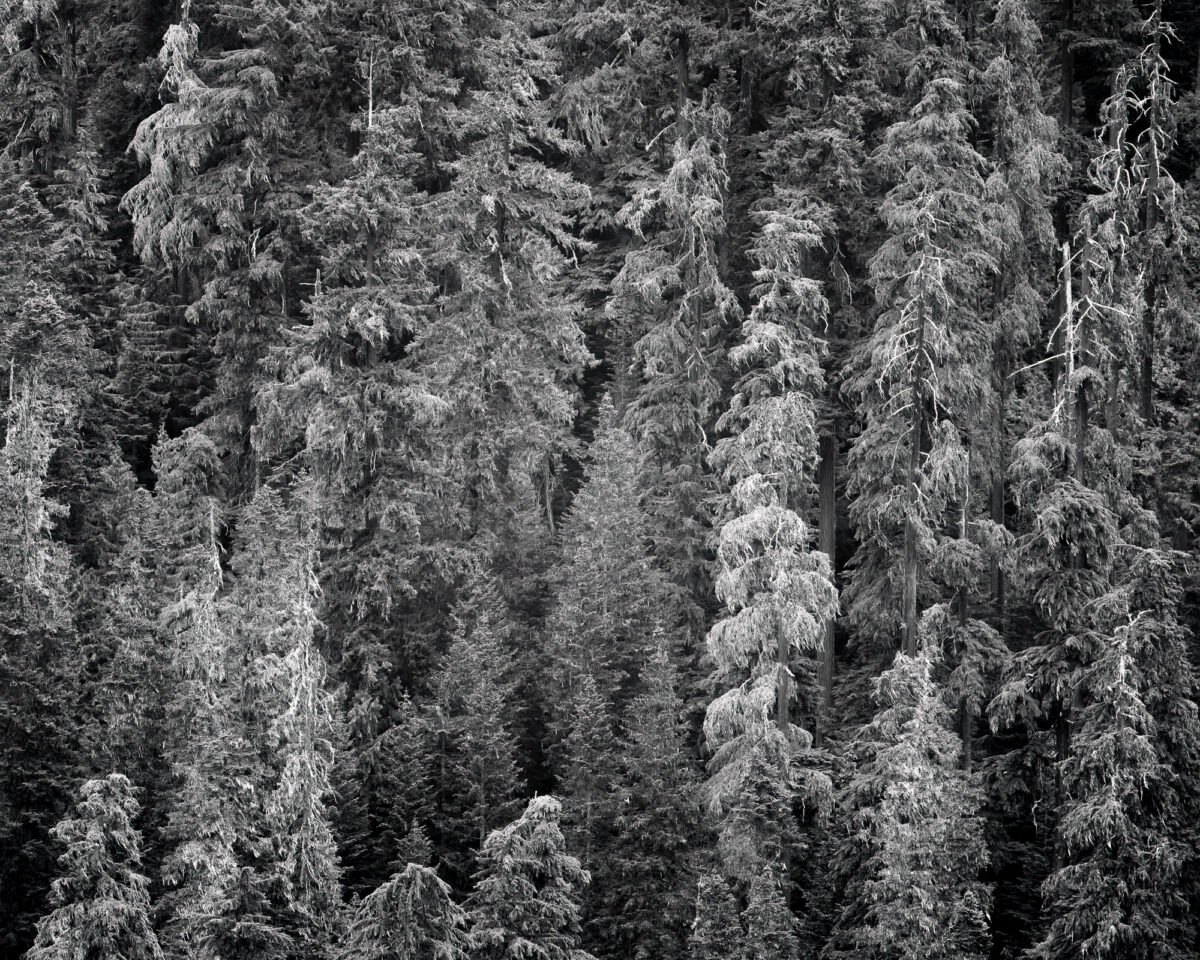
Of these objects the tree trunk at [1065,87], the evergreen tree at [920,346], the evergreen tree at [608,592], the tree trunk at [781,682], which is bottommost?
the tree trunk at [781,682]

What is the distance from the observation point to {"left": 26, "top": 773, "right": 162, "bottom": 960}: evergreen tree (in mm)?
27156

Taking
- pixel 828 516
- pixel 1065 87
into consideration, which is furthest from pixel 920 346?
pixel 1065 87

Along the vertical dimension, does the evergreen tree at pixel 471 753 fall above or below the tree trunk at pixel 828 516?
below

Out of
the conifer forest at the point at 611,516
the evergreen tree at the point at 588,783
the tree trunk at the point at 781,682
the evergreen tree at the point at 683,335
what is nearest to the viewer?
the conifer forest at the point at 611,516

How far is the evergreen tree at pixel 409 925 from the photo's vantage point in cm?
2602

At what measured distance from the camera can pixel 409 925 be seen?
85.5 ft

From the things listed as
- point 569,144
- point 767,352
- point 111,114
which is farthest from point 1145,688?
point 111,114

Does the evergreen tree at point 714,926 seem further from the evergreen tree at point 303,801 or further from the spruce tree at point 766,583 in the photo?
the evergreen tree at point 303,801

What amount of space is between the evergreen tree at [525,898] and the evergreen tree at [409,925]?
0.44 m

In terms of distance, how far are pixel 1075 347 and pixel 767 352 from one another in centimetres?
615

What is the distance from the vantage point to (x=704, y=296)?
40250 millimetres

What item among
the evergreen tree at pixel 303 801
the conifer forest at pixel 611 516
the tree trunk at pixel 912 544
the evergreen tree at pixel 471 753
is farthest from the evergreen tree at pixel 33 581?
the tree trunk at pixel 912 544

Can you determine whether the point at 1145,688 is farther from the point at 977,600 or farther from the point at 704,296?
the point at 704,296

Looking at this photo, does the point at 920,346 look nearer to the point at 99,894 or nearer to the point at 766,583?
the point at 766,583
